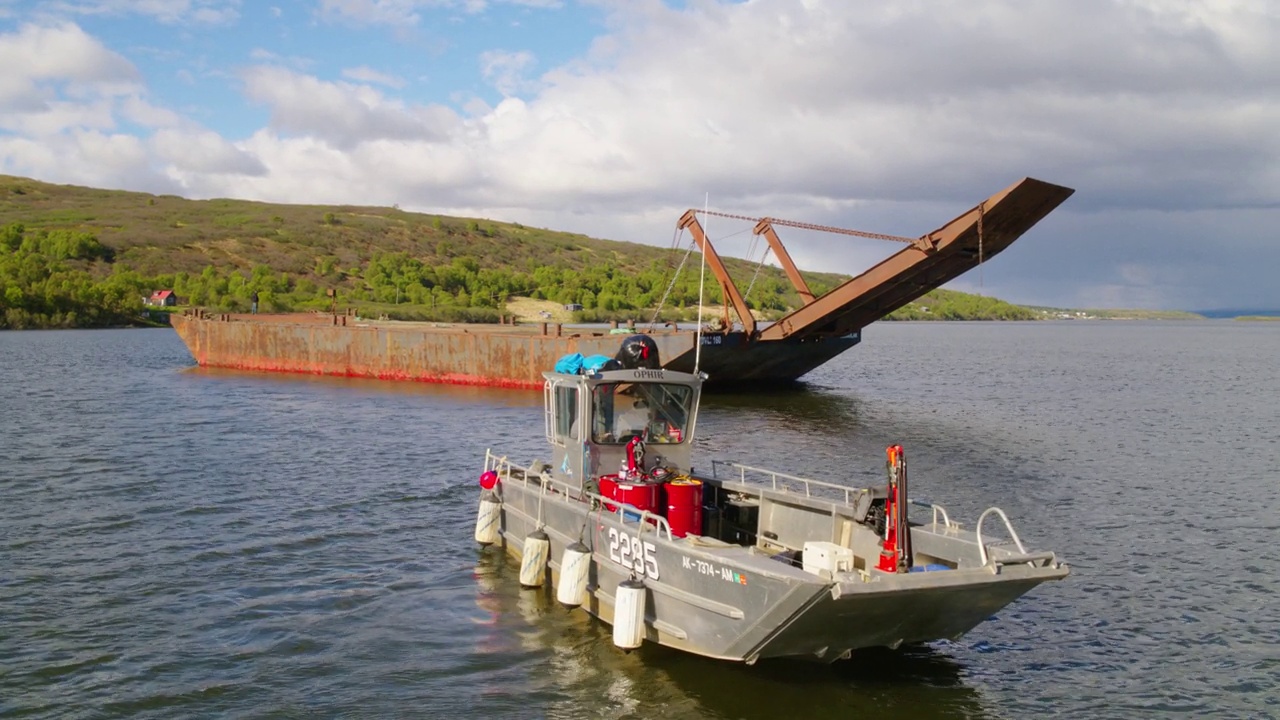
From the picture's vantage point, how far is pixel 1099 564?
50.8 feet

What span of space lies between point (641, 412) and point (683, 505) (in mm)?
1537

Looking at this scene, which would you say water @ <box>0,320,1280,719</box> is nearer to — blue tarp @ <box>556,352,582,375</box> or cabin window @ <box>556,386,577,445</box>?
cabin window @ <box>556,386,577,445</box>

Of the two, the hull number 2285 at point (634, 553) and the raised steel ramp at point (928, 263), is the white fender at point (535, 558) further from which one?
the raised steel ramp at point (928, 263)

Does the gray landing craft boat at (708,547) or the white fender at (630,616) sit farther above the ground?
the gray landing craft boat at (708,547)

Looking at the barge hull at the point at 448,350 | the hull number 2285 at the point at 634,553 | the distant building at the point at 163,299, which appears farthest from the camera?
the distant building at the point at 163,299

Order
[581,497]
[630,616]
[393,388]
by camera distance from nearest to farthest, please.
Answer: [630,616], [581,497], [393,388]

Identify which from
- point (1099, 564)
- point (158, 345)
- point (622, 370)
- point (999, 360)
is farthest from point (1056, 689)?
point (158, 345)

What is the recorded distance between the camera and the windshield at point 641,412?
13609 mm

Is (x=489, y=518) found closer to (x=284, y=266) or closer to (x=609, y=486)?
(x=609, y=486)

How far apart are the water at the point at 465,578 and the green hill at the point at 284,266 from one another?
5139cm

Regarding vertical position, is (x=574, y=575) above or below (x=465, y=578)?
above

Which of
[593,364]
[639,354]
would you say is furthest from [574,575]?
[639,354]

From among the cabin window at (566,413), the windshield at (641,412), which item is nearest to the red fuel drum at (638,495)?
the windshield at (641,412)

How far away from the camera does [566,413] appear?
14.2 m
